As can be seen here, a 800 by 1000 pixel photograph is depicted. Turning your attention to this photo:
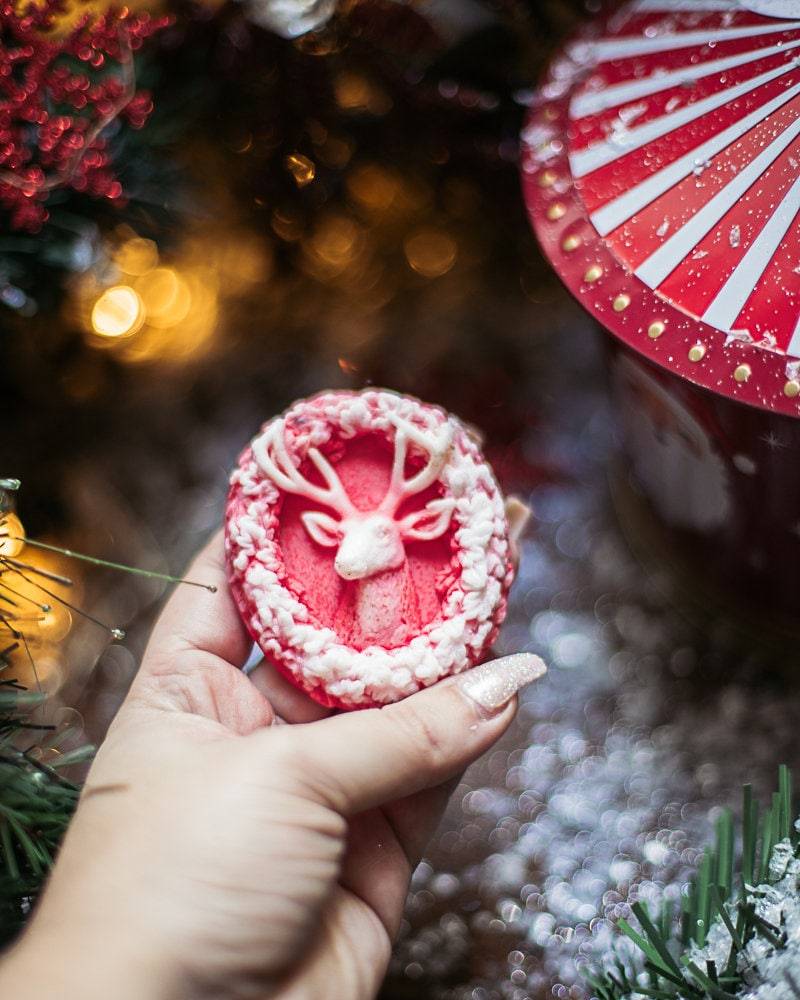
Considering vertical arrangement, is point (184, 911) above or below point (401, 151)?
below

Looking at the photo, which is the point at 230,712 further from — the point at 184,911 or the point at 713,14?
the point at 713,14

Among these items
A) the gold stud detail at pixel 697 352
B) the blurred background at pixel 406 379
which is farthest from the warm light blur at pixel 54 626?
the gold stud detail at pixel 697 352

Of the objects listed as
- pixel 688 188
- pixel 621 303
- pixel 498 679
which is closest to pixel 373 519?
pixel 498 679

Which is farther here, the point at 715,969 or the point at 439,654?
the point at 439,654

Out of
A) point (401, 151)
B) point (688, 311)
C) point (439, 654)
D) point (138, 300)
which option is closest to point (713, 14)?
point (688, 311)

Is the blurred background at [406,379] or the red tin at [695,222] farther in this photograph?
the blurred background at [406,379]

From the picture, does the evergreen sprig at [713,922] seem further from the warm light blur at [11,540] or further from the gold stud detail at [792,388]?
the warm light blur at [11,540]
